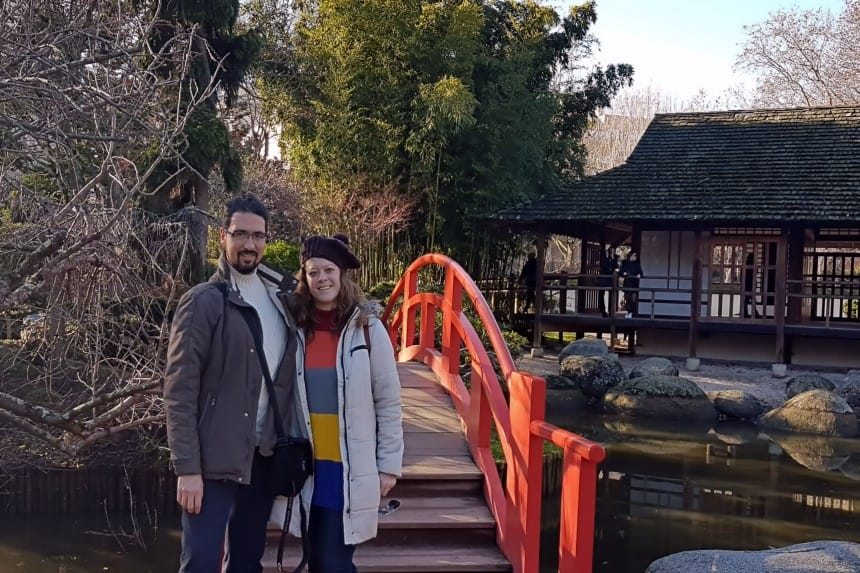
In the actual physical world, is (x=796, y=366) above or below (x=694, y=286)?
below

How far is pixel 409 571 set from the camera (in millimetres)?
3912

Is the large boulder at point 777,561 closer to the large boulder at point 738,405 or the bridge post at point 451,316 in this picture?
the bridge post at point 451,316

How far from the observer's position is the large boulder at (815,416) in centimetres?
1044

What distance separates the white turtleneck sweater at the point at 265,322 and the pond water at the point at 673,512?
10.8 feet

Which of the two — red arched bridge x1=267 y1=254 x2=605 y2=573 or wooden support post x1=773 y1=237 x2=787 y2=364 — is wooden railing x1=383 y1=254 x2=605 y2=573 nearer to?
red arched bridge x1=267 y1=254 x2=605 y2=573

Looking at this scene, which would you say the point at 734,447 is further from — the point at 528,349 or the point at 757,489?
the point at 528,349

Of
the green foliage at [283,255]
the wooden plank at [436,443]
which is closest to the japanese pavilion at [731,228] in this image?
the green foliage at [283,255]

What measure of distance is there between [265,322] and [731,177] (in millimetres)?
13862

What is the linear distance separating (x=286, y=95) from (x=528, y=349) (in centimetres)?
664

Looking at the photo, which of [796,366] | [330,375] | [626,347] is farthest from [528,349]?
[330,375]

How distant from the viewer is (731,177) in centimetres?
1517

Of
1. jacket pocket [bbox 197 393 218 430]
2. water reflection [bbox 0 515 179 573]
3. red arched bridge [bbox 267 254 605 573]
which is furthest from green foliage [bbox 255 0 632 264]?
jacket pocket [bbox 197 393 218 430]

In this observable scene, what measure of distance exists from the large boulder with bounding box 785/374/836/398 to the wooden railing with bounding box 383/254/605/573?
785 centimetres

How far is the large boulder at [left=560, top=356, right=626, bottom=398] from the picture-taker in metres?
12.3
